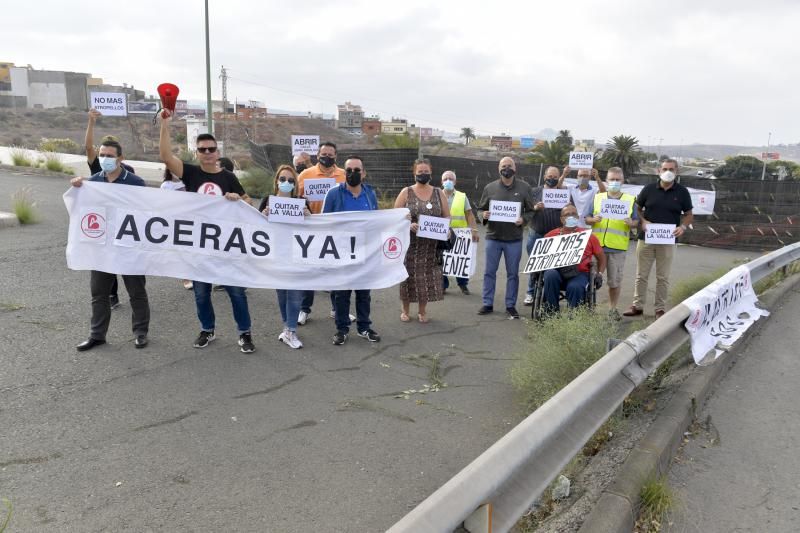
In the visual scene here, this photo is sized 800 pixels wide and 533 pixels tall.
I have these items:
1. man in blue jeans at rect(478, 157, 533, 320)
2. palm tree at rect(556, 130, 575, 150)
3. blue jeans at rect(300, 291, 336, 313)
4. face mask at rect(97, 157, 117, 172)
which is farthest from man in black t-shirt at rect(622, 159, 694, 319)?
palm tree at rect(556, 130, 575, 150)

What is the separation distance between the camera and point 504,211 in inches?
326

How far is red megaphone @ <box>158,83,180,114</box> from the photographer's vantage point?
557 cm

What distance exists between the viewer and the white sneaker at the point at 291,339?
652 cm

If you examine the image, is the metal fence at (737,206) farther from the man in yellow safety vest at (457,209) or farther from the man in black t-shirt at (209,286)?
the man in black t-shirt at (209,286)

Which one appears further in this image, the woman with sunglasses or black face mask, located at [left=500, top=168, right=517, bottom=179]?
black face mask, located at [left=500, top=168, right=517, bottom=179]

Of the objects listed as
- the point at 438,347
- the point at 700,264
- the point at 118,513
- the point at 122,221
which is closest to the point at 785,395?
the point at 438,347

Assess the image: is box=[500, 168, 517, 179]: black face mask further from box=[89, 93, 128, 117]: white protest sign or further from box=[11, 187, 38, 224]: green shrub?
box=[11, 187, 38, 224]: green shrub

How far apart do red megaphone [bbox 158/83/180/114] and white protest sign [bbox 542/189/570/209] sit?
5025 mm

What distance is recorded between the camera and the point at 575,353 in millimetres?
4949

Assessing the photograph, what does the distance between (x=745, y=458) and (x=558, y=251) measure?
12.7 feet

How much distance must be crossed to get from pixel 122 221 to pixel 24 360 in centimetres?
159

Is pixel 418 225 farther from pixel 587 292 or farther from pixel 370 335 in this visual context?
pixel 587 292

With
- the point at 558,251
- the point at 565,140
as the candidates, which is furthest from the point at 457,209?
the point at 565,140

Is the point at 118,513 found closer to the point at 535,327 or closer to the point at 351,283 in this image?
the point at 351,283
